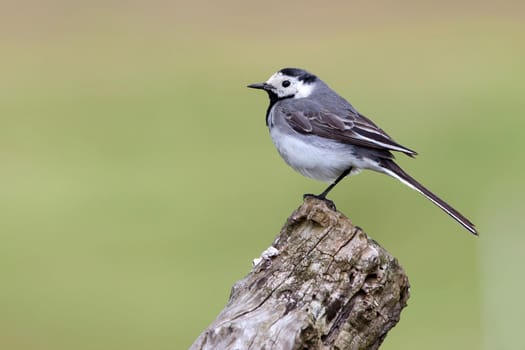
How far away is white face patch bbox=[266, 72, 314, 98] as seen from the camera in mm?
10695

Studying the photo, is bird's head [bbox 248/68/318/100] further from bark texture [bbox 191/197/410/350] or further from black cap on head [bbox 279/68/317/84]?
bark texture [bbox 191/197/410/350]

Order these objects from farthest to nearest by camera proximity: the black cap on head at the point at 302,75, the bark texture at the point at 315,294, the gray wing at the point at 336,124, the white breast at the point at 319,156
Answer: the black cap on head at the point at 302,75 → the white breast at the point at 319,156 → the gray wing at the point at 336,124 → the bark texture at the point at 315,294

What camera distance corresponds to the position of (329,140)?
966 centimetres

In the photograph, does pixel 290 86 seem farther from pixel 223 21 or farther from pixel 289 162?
pixel 223 21

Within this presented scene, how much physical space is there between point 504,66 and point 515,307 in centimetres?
2538

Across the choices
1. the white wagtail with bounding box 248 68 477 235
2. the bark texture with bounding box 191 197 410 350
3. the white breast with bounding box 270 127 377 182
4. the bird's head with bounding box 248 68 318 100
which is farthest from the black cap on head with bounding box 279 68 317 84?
the bark texture with bounding box 191 197 410 350

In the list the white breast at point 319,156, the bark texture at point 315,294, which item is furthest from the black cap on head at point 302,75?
the bark texture at point 315,294

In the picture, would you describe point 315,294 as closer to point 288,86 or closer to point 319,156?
point 319,156

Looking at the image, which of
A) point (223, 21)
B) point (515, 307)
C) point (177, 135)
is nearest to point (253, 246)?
point (515, 307)

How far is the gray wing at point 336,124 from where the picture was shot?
9.30m

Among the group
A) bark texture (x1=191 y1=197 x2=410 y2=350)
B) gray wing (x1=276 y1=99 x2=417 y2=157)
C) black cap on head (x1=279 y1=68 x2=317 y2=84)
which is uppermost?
black cap on head (x1=279 y1=68 x2=317 y2=84)

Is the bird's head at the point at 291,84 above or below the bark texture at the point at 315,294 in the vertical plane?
above

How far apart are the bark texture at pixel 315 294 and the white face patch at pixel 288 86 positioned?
4.19 metres

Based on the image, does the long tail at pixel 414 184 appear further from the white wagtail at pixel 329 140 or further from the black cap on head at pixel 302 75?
the black cap on head at pixel 302 75
